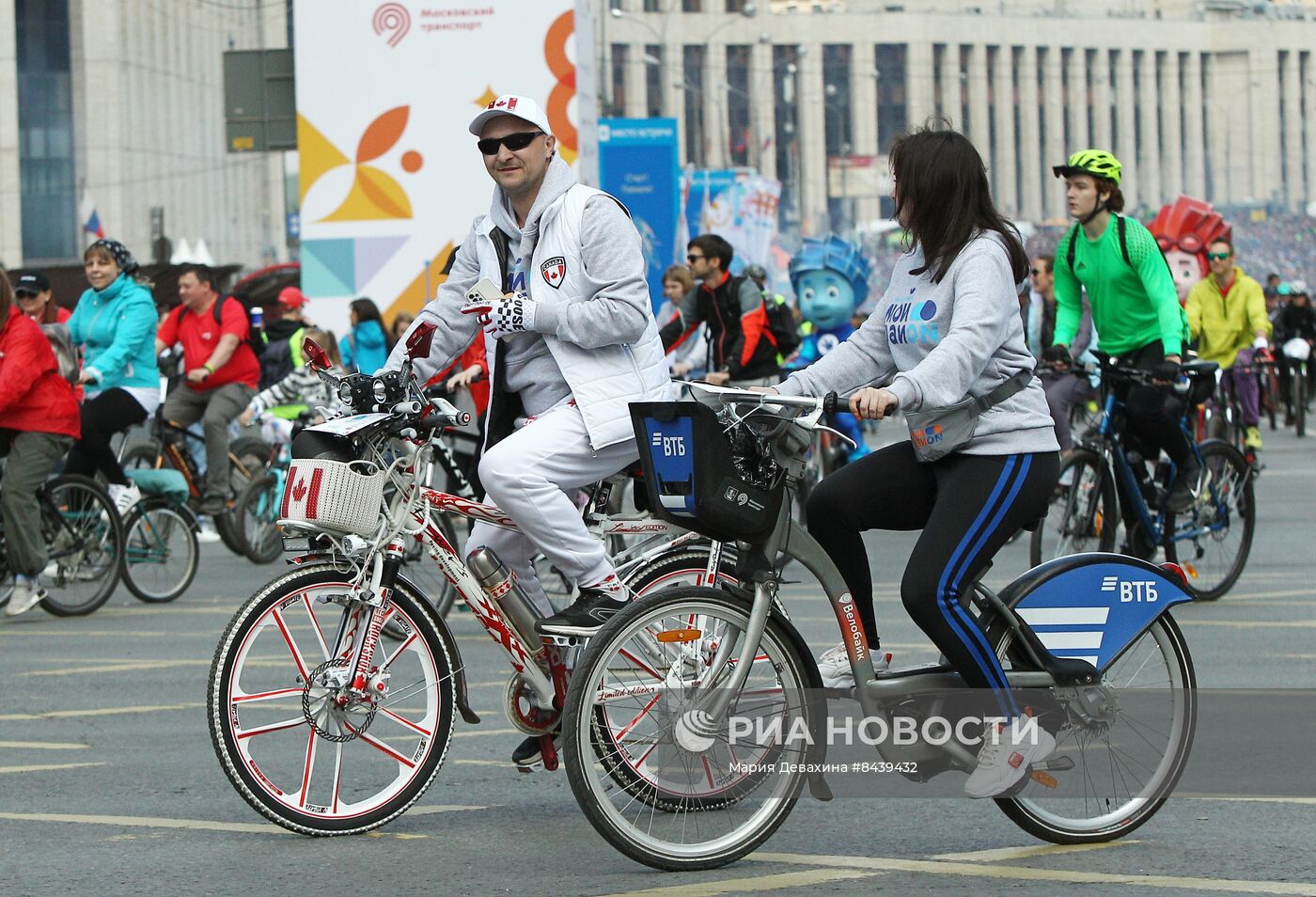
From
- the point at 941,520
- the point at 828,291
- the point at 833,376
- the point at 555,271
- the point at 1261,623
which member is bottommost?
the point at 1261,623

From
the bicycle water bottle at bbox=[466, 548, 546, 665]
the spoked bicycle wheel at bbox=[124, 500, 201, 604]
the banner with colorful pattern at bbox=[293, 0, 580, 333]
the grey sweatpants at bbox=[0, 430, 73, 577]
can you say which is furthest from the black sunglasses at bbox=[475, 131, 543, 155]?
the banner with colorful pattern at bbox=[293, 0, 580, 333]

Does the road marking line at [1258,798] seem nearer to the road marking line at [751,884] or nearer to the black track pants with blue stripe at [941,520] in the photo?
the black track pants with blue stripe at [941,520]

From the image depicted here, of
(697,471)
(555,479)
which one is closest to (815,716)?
(697,471)

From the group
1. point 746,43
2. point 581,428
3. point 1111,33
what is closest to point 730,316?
point 581,428

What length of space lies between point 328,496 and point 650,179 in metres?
23.2

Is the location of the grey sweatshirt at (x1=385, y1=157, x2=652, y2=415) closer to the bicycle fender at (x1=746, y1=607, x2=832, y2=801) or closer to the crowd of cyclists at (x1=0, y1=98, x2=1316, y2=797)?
the crowd of cyclists at (x1=0, y1=98, x2=1316, y2=797)

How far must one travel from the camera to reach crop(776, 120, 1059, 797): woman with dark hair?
17.0 feet

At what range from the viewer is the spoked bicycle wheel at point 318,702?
539 cm

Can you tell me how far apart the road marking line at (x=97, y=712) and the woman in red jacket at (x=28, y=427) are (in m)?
2.66

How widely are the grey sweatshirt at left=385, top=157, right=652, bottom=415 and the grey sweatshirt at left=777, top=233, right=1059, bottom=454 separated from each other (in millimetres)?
568

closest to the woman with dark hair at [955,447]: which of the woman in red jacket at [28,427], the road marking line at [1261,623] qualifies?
the road marking line at [1261,623]

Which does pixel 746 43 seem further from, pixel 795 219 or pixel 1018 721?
pixel 1018 721

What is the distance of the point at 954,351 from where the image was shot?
508 centimetres

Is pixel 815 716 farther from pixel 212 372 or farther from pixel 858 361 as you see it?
pixel 212 372
